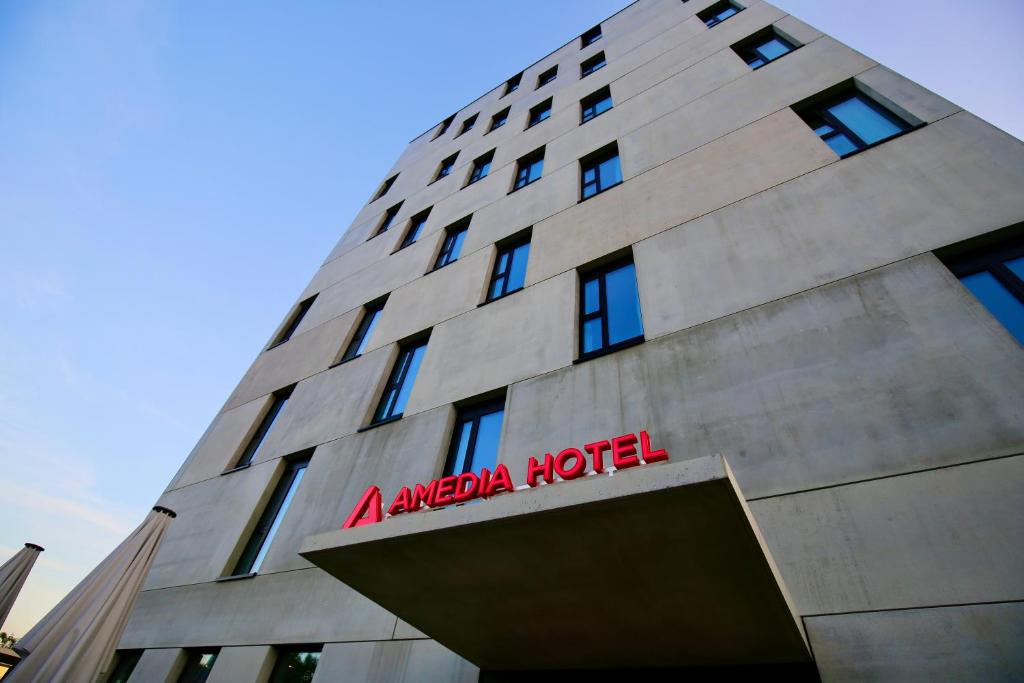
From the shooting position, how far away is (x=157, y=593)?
428 inches

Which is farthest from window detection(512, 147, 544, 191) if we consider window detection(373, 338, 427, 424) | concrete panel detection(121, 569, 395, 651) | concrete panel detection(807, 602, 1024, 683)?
concrete panel detection(807, 602, 1024, 683)

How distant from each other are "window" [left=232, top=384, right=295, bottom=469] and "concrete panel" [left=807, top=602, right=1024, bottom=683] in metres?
13.0

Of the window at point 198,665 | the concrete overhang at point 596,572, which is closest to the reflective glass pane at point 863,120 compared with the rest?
the concrete overhang at point 596,572

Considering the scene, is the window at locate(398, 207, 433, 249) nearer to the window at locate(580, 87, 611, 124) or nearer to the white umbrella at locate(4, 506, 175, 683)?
the window at locate(580, 87, 611, 124)

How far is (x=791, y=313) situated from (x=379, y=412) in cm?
869

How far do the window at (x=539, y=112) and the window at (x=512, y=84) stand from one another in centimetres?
565

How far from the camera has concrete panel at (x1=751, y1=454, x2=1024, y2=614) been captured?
4.21m

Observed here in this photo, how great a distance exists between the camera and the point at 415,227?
18016 millimetres

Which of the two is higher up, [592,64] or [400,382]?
[592,64]

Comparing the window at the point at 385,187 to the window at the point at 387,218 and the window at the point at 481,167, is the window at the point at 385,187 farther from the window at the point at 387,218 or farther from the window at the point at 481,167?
the window at the point at 481,167

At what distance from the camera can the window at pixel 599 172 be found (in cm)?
1218

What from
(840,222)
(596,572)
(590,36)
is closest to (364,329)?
(596,572)

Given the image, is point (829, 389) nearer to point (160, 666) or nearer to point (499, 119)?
point (160, 666)

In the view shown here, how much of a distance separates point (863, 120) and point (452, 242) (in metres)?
10.7
